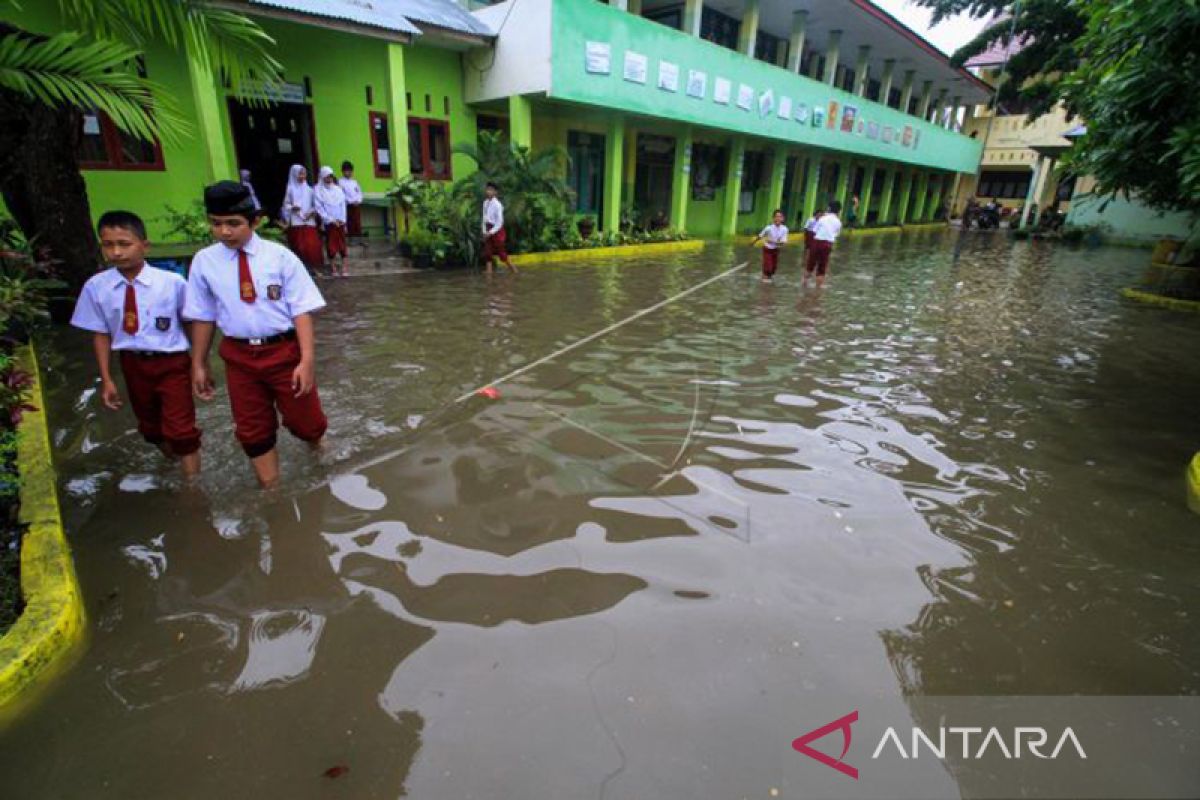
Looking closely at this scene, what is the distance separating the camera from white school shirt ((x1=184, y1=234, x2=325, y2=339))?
10.4 ft

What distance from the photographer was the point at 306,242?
33.2 feet

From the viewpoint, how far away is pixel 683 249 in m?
17.4

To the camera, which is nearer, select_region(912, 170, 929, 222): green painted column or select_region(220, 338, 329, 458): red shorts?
select_region(220, 338, 329, 458): red shorts

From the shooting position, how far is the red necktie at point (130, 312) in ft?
10.9

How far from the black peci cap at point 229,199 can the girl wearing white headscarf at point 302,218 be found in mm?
7550

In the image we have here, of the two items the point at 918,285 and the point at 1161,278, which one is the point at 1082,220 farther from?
the point at 918,285

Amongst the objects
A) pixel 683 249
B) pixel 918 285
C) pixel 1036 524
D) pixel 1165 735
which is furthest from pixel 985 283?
pixel 1165 735

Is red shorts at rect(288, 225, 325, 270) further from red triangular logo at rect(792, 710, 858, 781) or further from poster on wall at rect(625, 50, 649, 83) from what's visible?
red triangular logo at rect(792, 710, 858, 781)

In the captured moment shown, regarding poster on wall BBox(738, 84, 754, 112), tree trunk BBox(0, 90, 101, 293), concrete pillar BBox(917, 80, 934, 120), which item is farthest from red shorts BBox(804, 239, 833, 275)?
concrete pillar BBox(917, 80, 934, 120)

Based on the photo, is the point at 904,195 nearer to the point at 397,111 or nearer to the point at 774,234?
the point at 774,234

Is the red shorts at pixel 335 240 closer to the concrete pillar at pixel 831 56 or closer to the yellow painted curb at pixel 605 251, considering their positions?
the yellow painted curb at pixel 605 251

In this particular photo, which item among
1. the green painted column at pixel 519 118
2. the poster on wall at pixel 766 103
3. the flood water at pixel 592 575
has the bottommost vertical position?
the flood water at pixel 592 575

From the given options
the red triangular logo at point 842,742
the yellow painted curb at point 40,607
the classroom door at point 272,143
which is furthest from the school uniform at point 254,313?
the classroom door at point 272,143

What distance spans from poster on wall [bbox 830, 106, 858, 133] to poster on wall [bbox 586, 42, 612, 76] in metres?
13.0
